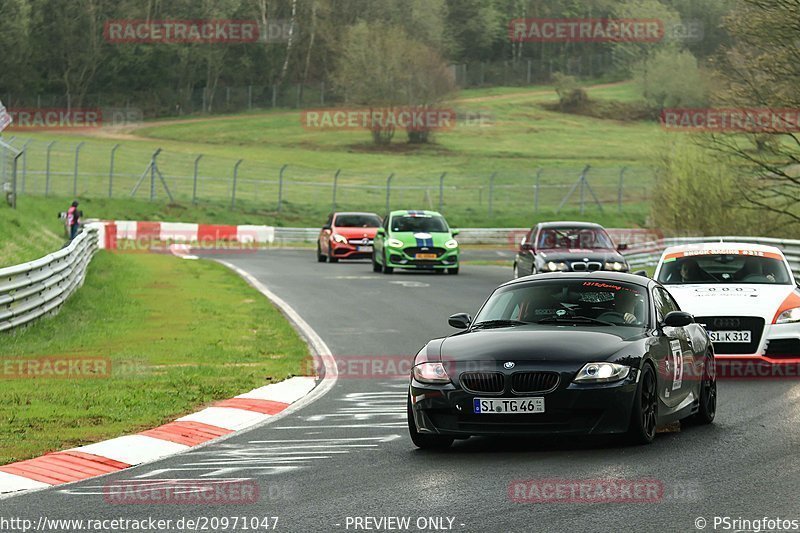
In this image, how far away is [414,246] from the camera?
32438 millimetres

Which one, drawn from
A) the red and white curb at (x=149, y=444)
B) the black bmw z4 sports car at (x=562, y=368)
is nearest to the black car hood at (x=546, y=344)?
the black bmw z4 sports car at (x=562, y=368)

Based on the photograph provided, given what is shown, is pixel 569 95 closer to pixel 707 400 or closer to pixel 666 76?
pixel 666 76

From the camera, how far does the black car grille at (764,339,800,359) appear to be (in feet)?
48.3

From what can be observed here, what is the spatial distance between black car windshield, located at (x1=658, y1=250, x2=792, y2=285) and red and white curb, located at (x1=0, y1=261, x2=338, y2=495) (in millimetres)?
4308

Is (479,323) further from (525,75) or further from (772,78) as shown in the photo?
(525,75)

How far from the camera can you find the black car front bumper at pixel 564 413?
941 centimetres

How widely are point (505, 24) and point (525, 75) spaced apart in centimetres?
988

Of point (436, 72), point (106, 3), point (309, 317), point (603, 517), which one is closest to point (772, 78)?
point (309, 317)

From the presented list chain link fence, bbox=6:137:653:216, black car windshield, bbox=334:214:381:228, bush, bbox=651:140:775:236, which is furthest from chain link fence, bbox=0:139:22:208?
chain link fence, bbox=6:137:653:216

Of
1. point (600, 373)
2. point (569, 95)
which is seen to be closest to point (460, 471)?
point (600, 373)

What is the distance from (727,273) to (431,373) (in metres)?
7.75

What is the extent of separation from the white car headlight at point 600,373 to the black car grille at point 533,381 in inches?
6.3

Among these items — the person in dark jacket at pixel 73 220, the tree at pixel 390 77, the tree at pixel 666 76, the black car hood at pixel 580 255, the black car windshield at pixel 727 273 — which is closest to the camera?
the black car windshield at pixel 727 273

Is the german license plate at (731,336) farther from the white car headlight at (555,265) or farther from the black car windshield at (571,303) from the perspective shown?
the white car headlight at (555,265)
